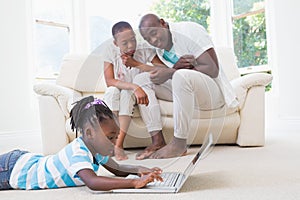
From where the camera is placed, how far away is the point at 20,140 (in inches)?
124

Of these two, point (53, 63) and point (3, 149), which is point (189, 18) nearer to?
point (53, 63)

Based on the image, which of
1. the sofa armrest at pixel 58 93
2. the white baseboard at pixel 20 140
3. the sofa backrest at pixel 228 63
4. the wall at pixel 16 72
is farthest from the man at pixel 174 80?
the wall at pixel 16 72

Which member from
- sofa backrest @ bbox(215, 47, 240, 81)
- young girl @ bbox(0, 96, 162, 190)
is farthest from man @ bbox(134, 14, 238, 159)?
sofa backrest @ bbox(215, 47, 240, 81)

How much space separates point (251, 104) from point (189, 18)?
1847mm

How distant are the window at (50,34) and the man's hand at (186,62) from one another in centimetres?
251

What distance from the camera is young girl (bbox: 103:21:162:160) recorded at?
1.10 metres

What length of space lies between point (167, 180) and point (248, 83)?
4.16ft

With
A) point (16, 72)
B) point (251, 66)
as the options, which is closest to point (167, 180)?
point (16, 72)

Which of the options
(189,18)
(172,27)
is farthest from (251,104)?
(189,18)

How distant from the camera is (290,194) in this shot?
3.39 feet

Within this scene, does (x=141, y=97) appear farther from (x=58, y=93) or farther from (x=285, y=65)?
(x=285, y=65)

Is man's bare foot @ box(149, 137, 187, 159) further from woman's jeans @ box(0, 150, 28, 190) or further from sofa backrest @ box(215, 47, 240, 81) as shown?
sofa backrest @ box(215, 47, 240, 81)

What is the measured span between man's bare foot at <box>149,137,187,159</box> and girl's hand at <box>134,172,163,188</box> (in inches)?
2.4

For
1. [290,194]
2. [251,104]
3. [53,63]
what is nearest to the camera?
[290,194]
